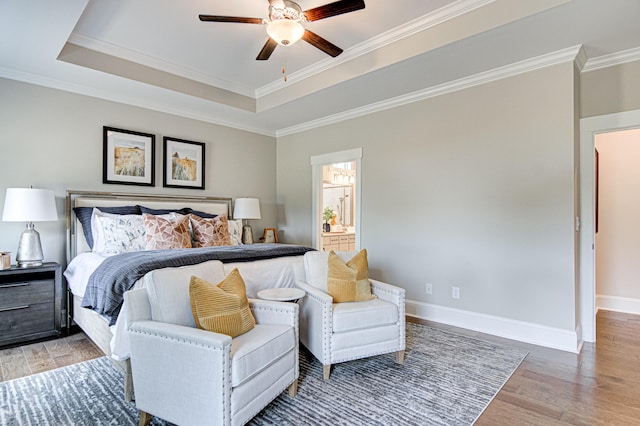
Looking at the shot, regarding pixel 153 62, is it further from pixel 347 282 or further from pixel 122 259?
pixel 347 282

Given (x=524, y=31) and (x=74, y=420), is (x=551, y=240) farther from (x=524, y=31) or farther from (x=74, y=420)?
(x=74, y=420)

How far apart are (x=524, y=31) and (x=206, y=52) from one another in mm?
2918

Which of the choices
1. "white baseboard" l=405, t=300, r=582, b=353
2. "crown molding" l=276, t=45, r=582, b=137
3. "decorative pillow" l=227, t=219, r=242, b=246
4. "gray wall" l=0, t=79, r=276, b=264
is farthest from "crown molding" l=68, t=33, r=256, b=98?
"white baseboard" l=405, t=300, r=582, b=353

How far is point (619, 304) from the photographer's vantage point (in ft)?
14.3

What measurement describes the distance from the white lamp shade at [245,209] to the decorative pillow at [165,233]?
121 cm

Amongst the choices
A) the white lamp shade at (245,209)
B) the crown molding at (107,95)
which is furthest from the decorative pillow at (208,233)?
the crown molding at (107,95)

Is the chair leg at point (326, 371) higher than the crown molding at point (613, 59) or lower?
lower

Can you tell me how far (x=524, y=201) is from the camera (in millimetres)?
3316

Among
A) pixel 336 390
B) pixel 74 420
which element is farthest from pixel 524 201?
pixel 74 420

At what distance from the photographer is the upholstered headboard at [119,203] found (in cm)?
365

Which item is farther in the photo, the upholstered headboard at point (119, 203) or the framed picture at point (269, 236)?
the framed picture at point (269, 236)

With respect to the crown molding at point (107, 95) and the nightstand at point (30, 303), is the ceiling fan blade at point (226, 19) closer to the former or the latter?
the crown molding at point (107, 95)

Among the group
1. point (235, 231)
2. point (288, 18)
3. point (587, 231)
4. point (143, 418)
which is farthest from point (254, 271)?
point (587, 231)

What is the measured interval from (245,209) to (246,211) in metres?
0.03
